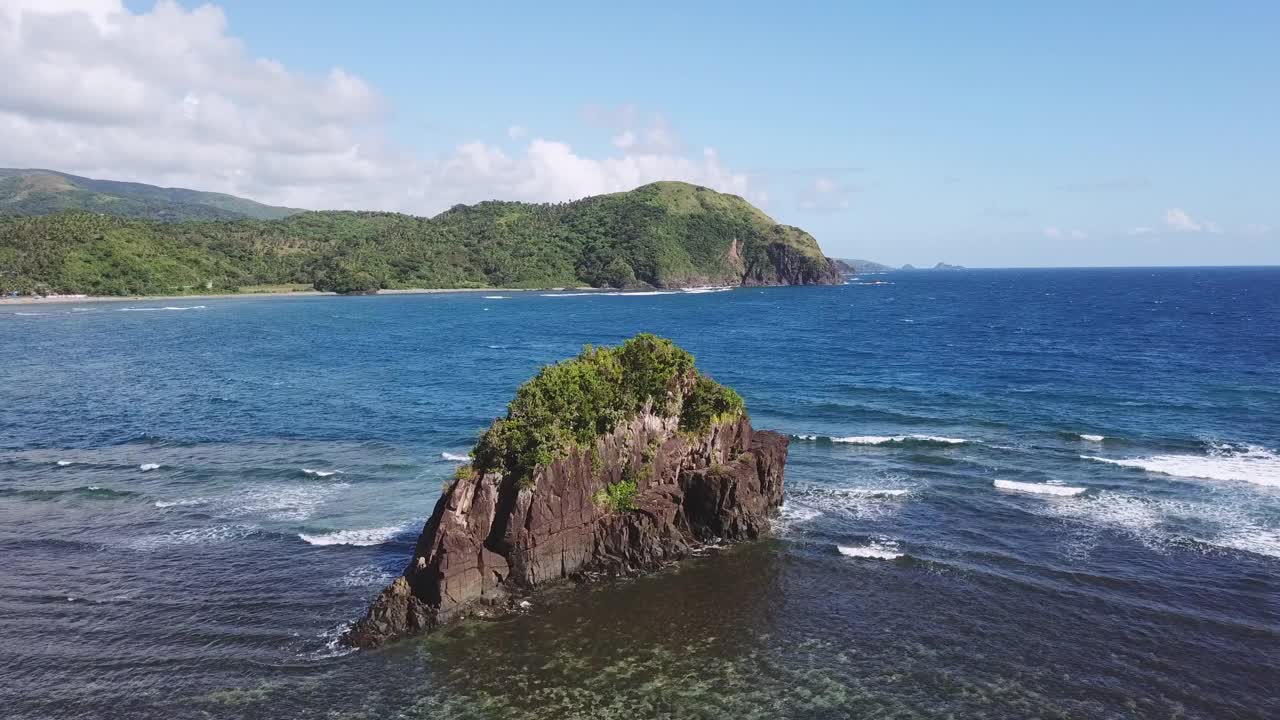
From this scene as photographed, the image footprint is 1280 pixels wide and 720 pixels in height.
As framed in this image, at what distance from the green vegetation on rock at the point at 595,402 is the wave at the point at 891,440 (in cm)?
1979

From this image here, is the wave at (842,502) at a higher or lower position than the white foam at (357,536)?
higher

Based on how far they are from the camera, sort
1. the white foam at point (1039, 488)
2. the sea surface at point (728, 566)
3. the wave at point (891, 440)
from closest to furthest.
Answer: the sea surface at point (728, 566) → the white foam at point (1039, 488) → the wave at point (891, 440)

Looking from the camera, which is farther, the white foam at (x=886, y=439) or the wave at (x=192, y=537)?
the white foam at (x=886, y=439)

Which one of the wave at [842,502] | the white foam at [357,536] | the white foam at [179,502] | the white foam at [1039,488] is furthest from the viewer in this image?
the white foam at [1039,488]

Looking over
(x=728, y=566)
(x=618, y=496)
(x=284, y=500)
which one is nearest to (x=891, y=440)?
(x=728, y=566)

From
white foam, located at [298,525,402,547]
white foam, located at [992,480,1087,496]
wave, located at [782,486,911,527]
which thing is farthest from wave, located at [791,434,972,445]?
white foam, located at [298,525,402,547]

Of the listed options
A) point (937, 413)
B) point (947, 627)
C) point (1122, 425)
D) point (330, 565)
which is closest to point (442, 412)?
point (330, 565)

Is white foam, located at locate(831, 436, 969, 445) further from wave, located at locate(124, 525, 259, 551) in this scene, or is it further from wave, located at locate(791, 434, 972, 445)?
wave, located at locate(124, 525, 259, 551)

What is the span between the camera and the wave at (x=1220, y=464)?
53.8m

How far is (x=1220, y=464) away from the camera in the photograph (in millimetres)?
56531

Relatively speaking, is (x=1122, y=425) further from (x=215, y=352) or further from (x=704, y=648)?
(x=215, y=352)

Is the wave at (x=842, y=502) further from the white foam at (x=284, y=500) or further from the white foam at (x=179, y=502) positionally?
the white foam at (x=179, y=502)

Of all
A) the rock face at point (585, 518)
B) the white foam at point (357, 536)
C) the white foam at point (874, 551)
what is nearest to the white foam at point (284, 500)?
the white foam at point (357, 536)

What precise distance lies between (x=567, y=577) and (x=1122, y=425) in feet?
176
